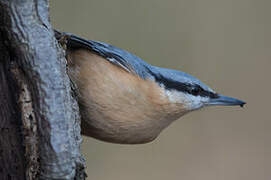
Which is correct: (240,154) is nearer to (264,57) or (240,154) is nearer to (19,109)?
(264,57)

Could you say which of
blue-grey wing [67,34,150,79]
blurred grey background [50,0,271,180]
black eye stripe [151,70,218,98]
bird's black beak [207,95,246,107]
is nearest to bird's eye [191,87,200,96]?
black eye stripe [151,70,218,98]

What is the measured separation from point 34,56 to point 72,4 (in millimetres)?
2495

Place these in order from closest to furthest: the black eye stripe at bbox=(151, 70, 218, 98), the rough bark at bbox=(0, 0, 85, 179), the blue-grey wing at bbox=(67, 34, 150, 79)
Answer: the rough bark at bbox=(0, 0, 85, 179) → the blue-grey wing at bbox=(67, 34, 150, 79) → the black eye stripe at bbox=(151, 70, 218, 98)

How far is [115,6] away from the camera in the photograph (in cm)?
485

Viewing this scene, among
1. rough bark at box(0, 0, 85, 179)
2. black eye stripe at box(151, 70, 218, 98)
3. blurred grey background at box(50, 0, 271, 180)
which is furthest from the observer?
blurred grey background at box(50, 0, 271, 180)

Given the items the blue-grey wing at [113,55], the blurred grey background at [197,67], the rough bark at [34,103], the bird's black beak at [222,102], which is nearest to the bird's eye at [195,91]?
the bird's black beak at [222,102]

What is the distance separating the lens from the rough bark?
7.36 ft

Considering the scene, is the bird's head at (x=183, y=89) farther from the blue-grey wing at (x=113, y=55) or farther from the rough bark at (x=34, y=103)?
the rough bark at (x=34, y=103)

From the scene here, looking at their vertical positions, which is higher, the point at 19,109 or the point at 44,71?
the point at 44,71

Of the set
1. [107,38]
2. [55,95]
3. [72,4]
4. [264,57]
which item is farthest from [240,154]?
[55,95]

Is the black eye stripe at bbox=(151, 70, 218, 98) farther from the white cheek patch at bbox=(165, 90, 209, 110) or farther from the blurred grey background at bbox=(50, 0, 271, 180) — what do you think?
the blurred grey background at bbox=(50, 0, 271, 180)

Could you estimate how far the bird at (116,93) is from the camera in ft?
9.16

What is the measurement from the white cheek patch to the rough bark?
0.82 metres

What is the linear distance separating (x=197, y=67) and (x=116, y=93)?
2.21 meters
